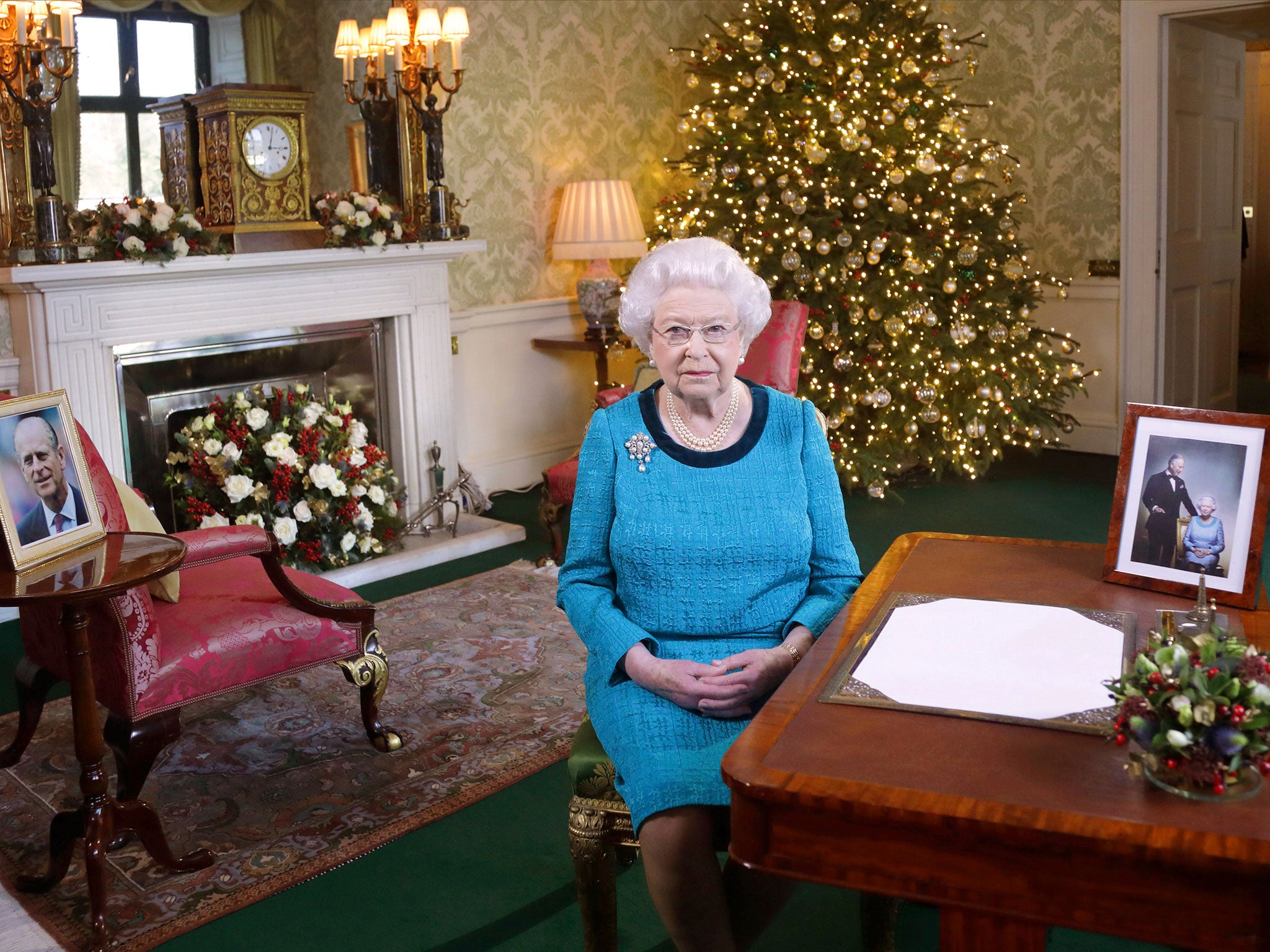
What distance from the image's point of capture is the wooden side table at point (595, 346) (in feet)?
20.0

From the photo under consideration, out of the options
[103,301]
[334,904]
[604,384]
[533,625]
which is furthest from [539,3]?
[334,904]

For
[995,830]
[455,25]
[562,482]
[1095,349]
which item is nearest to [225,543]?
[562,482]

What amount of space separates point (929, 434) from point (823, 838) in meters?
4.69

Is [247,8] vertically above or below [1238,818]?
above

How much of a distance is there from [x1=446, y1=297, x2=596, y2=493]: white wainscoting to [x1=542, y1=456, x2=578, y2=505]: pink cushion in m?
1.21

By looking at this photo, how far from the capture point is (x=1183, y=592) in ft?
5.67

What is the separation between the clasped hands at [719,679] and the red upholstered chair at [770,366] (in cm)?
288

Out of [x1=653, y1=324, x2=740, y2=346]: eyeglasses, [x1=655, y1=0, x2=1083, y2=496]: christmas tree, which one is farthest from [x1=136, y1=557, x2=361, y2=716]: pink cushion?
[x1=655, y1=0, x2=1083, y2=496]: christmas tree

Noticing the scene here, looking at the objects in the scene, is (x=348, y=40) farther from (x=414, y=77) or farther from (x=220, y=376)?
A: (x=220, y=376)

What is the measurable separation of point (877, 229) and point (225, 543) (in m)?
3.45

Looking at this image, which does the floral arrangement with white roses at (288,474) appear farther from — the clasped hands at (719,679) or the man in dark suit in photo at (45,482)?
the clasped hands at (719,679)

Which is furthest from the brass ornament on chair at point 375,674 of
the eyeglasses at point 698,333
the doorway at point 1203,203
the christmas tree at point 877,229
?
the doorway at point 1203,203

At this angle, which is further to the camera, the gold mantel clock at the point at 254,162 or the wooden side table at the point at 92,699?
the gold mantel clock at the point at 254,162

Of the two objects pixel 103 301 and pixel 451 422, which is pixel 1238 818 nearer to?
pixel 103 301
